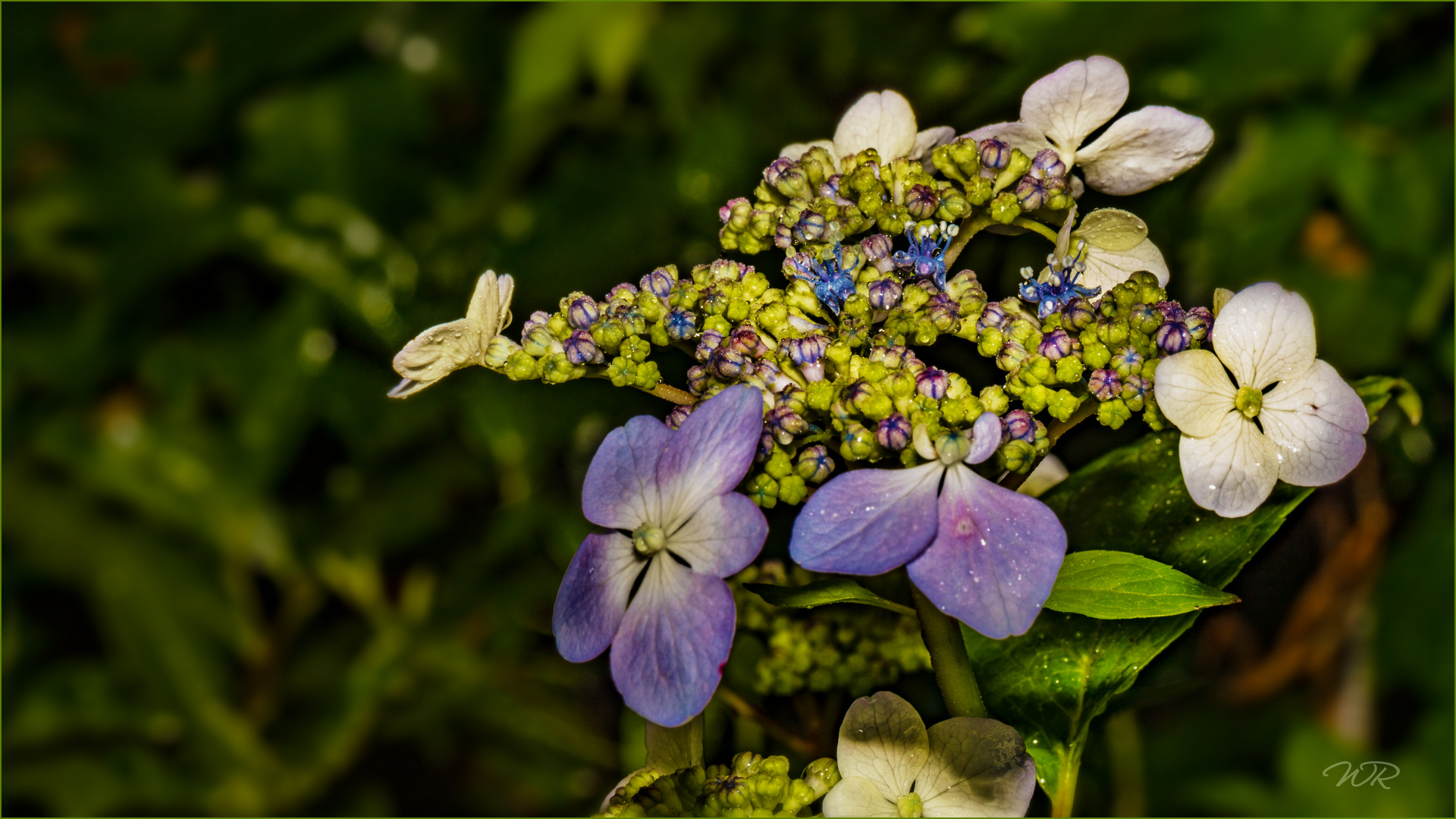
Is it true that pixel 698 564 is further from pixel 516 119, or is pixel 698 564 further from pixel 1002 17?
pixel 516 119

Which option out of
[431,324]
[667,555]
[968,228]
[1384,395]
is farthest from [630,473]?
[431,324]

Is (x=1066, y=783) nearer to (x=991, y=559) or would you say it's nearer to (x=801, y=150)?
(x=991, y=559)

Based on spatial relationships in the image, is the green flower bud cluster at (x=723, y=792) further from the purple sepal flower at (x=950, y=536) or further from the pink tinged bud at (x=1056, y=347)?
the pink tinged bud at (x=1056, y=347)

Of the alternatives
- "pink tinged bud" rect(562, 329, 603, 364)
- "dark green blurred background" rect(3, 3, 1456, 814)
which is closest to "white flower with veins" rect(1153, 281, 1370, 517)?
"pink tinged bud" rect(562, 329, 603, 364)

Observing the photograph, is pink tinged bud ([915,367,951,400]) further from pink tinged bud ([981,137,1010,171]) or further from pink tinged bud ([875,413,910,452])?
pink tinged bud ([981,137,1010,171])

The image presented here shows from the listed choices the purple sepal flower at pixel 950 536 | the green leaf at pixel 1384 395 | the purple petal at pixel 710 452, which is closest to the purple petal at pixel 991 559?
the purple sepal flower at pixel 950 536

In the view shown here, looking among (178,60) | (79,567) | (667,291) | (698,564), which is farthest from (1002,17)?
Answer: (79,567)
